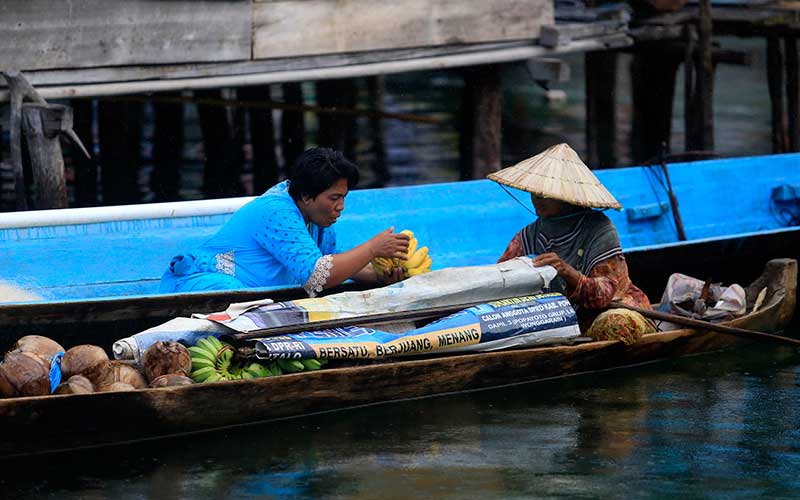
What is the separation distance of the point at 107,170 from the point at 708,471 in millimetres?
7835

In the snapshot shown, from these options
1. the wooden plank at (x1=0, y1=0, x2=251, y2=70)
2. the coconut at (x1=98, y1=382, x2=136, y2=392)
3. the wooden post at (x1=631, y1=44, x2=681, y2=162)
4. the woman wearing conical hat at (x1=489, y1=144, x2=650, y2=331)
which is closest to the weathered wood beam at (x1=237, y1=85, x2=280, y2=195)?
the wooden plank at (x1=0, y1=0, x2=251, y2=70)

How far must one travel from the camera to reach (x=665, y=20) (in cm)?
1056

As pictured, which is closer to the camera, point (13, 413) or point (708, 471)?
point (13, 413)

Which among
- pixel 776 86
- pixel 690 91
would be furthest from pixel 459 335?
pixel 776 86

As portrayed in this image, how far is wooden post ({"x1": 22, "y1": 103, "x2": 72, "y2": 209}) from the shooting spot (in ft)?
24.5

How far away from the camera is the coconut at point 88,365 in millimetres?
5164

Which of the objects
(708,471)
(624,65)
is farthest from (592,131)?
(624,65)

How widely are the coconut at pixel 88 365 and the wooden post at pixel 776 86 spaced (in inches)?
293

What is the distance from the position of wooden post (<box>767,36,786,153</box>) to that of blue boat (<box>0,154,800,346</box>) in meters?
2.07

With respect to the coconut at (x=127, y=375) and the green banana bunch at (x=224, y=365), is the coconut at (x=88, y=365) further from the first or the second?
the green banana bunch at (x=224, y=365)

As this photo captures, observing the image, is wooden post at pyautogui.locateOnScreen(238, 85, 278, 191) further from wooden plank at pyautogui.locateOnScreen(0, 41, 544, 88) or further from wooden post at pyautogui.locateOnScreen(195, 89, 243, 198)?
wooden plank at pyautogui.locateOnScreen(0, 41, 544, 88)

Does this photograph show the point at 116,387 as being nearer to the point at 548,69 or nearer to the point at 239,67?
the point at 239,67

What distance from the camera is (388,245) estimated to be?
570 cm

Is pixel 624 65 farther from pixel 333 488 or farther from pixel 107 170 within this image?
pixel 333 488
